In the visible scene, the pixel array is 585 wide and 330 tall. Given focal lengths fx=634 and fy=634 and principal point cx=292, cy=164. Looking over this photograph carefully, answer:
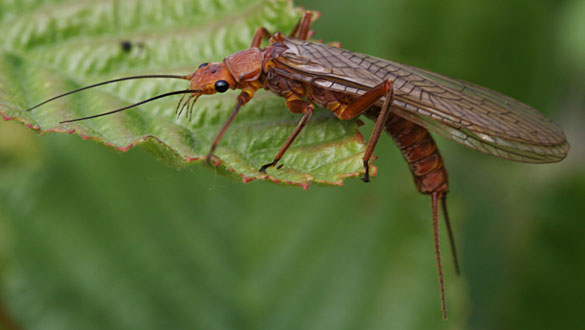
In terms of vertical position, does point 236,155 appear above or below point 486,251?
above

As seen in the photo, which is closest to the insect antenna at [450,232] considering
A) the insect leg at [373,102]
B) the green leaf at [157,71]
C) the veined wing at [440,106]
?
the veined wing at [440,106]

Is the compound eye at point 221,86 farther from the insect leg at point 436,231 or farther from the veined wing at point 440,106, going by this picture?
the insect leg at point 436,231

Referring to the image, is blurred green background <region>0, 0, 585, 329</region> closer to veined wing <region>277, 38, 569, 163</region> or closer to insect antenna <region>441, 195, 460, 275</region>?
insect antenna <region>441, 195, 460, 275</region>

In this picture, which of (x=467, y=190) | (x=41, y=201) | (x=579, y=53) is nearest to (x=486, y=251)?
(x=467, y=190)

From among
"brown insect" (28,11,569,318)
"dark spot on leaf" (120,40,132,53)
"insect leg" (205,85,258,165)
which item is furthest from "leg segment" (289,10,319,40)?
"dark spot on leaf" (120,40,132,53)

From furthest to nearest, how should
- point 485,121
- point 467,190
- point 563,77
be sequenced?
point 467,190 → point 563,77 → point 485,121

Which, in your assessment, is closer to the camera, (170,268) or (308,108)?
(308,108)

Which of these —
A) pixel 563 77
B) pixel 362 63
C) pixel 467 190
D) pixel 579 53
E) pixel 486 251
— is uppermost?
pixel 362 63

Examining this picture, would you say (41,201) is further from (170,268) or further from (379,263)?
(379,263)
